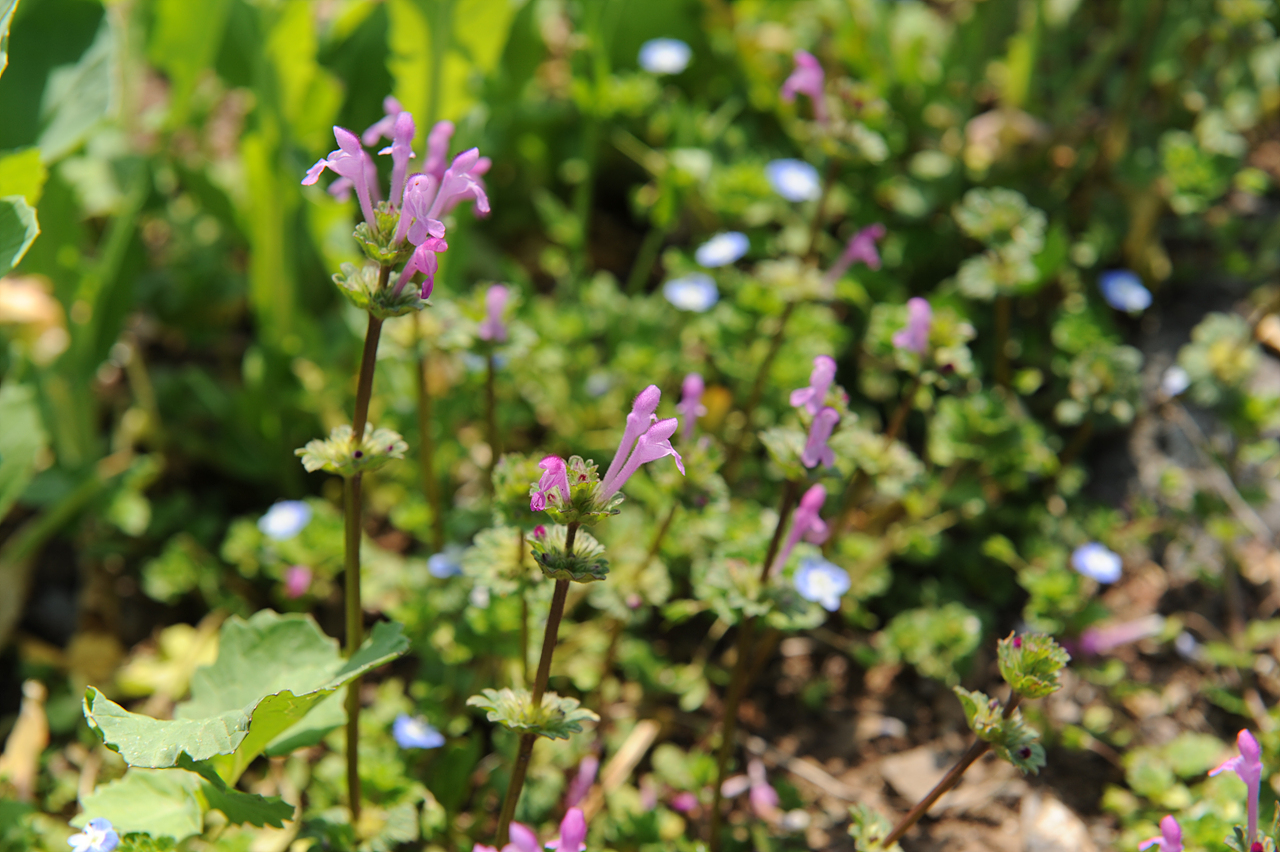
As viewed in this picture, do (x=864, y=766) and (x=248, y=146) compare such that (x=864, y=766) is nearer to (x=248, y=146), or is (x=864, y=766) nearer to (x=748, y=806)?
(x=748, y=806)

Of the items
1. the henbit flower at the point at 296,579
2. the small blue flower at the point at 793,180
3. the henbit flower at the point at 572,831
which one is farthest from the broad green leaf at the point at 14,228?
the small blue flower at the point at 793,180

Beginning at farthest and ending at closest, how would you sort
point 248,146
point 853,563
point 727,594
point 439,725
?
point 248,146
point 853,563
point 439,725
point 727,594

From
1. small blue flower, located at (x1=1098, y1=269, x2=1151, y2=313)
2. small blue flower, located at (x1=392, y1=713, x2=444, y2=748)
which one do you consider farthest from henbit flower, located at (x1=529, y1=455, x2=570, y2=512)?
small blue flower, located at (x1=1098, y1=269, x2=1151, y2=313)

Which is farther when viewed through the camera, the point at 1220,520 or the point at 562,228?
the point at 562,228

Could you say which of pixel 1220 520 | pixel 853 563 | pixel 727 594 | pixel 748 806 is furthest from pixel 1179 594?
pixel 727 594


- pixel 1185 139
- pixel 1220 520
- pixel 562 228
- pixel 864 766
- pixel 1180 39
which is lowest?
pixel 864 766

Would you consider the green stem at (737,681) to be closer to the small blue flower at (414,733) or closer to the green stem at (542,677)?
the green stem at (542,677)
